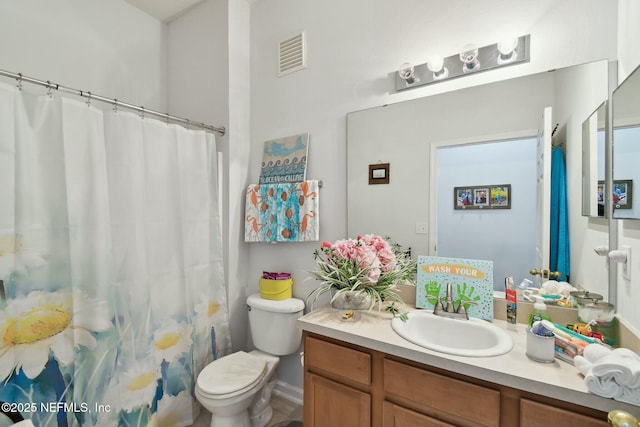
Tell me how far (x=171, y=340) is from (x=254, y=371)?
1.84 ft

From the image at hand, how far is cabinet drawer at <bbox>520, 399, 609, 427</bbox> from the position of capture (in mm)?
817

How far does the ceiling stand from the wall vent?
81cm

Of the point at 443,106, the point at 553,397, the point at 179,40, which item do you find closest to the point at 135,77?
the point at 179,40

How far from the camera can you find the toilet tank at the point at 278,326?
188cm

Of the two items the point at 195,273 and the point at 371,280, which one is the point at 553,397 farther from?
the point at 195,273

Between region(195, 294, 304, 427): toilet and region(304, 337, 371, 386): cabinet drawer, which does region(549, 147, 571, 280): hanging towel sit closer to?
region(304, 337, 371, 386): cabinet drawer

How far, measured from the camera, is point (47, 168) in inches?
54.3

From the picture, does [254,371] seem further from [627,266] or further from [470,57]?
[470,57]

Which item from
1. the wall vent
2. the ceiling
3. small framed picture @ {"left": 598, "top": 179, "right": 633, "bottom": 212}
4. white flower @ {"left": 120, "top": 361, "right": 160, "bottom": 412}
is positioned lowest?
white flower @ {"left": 120, "top": 361, "right": 160, "bottom": 412}

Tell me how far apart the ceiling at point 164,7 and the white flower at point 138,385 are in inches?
98.3

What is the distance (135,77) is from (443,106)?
2241 mm

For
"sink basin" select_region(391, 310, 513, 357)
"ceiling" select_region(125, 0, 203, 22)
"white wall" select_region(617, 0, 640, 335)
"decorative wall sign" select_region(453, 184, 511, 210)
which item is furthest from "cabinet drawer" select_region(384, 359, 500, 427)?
"ceiling" select_region(125, 0, 203, 22)

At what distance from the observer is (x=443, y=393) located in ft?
3.34

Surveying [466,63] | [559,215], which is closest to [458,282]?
[559,215]
